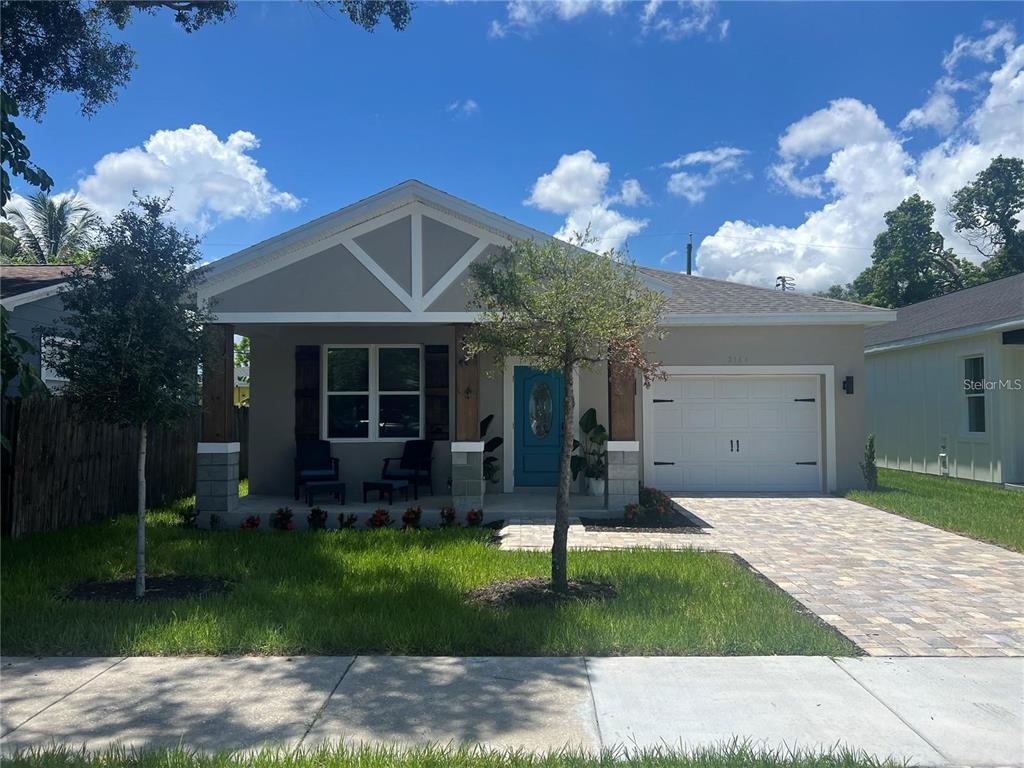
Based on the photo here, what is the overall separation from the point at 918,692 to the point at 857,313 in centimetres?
989

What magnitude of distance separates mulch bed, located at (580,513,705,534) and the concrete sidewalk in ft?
14.9

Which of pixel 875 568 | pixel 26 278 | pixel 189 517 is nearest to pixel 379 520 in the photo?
pixel 189 517

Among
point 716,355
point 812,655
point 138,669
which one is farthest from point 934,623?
point 716,355

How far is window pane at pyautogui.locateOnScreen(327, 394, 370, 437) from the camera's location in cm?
1223

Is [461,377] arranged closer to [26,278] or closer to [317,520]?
[317,520]

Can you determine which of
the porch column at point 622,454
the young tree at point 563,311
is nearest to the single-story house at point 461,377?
the porch column at point 622,454

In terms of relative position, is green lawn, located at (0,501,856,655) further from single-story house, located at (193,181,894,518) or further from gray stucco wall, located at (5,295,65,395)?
gray stucco wall, located at (5,295,65,395)

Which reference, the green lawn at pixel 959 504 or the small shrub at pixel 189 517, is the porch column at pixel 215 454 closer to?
the small shrub at pixel 189 517

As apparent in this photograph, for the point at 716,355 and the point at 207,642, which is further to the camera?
the point at 716,355

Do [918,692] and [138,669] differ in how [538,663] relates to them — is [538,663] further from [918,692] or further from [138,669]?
[138,669]

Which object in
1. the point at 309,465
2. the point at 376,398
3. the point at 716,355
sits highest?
the point at 716,355

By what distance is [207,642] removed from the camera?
17.4 feet

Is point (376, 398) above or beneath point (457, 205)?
beneath

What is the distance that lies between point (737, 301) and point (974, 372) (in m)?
5.12
